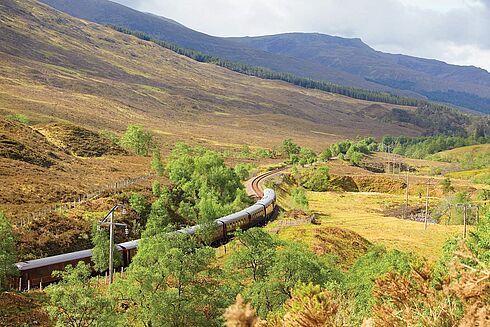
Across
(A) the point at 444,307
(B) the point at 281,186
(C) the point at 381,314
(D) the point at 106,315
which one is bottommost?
(B) the point at 281,186

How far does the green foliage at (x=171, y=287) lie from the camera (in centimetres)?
2564

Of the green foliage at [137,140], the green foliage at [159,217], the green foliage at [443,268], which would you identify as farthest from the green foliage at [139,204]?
the green foliage at [137,140]

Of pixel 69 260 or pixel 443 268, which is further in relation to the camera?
pixel 69 260

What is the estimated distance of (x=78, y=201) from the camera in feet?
236

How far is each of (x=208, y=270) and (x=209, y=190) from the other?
4793 cm

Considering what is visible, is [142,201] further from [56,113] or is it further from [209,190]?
[56,113]

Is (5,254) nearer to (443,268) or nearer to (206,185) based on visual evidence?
(443,268)

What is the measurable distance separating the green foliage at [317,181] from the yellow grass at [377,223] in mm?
8427

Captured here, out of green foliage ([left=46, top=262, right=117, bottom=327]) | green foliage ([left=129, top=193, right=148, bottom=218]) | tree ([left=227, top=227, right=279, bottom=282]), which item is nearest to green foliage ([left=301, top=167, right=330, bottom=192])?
green foliage ([left=129, top=193, right=148, bottom=218])

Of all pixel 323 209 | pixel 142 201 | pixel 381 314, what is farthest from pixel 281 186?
pixel 381 314

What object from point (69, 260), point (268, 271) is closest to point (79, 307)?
point (268, 271)

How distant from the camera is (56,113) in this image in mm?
190375

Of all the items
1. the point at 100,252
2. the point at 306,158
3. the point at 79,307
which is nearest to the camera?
the point at 79,307

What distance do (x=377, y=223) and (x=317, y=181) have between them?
171 ft
